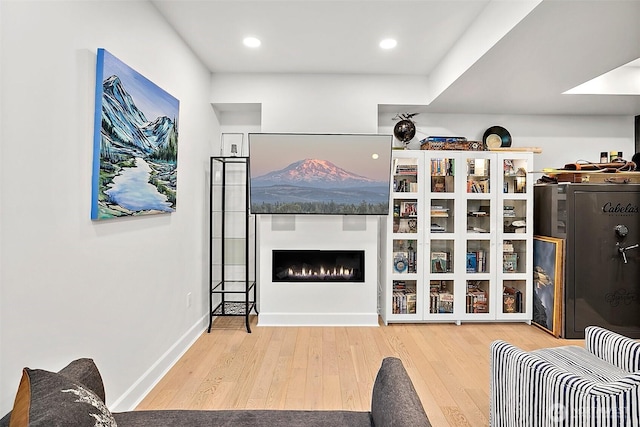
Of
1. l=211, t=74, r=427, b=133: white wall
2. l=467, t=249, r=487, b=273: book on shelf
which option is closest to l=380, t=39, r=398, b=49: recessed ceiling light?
l=211, t=74, r=427, b=133: white wall

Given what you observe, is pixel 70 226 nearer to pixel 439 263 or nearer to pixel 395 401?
pixel 395 401

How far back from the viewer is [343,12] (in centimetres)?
252

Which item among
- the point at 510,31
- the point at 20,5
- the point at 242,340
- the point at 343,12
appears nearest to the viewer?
the point at 20,5

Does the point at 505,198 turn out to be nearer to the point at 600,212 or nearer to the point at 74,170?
the point at 600,212

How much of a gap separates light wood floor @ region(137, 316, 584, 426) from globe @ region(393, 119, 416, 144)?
2.07 meters

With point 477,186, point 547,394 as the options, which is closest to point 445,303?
point 477,186

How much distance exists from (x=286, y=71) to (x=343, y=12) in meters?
1.28

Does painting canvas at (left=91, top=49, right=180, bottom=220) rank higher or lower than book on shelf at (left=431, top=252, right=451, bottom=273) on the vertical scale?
higher

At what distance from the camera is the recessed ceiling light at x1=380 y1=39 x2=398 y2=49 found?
9.70ft

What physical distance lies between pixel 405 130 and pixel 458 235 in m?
1.29

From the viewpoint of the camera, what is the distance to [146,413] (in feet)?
4.88

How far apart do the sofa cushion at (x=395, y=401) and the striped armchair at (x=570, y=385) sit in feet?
2.24

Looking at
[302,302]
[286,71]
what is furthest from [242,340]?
[286,71]

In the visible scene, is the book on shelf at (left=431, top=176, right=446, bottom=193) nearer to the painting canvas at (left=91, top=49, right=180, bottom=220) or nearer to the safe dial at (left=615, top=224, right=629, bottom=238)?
the safe dial at (left=615, top=224, right=629, bottom=238)
